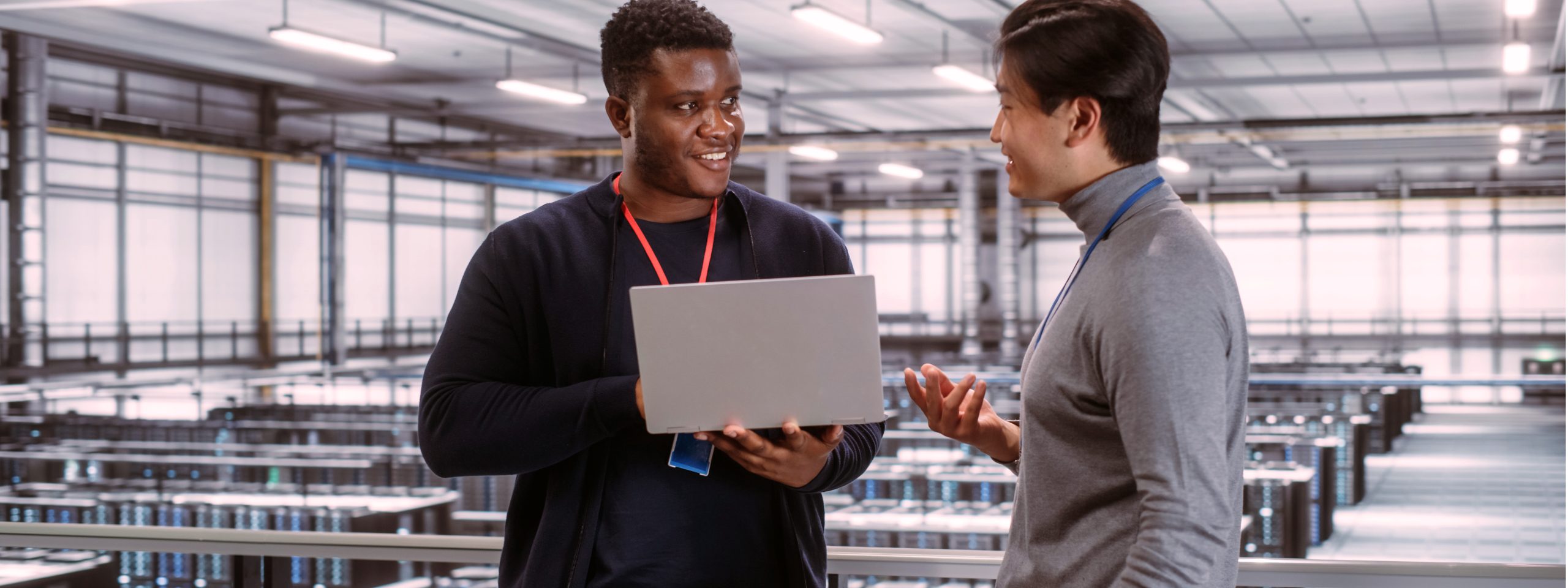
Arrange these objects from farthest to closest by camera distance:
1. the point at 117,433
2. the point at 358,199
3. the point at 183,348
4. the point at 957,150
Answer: the point at 957,150, the point at 358,199, the point at 183,348, the point at 117,433

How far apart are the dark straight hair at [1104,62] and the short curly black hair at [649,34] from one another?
39 cm

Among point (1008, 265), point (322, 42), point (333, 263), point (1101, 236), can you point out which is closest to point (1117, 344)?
point (1101, 236)

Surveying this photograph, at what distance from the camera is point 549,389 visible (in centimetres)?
145

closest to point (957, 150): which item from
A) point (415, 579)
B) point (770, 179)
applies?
point (770, 179)

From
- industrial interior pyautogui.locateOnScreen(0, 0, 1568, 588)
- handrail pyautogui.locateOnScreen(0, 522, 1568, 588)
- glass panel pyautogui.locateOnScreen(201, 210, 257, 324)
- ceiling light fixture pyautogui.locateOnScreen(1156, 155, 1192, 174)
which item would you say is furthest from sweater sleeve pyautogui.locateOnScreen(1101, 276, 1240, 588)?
glass panel pyautogui.locateOnScreen(201, 210, 257, 324)

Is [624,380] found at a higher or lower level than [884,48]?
lower

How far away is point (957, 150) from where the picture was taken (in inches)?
873

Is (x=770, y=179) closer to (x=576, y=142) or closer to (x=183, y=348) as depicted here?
(x=576, y=142)

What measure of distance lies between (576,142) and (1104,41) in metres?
15.5

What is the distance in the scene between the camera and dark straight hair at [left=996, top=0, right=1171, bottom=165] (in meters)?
1.21

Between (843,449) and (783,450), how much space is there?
5.9 inches

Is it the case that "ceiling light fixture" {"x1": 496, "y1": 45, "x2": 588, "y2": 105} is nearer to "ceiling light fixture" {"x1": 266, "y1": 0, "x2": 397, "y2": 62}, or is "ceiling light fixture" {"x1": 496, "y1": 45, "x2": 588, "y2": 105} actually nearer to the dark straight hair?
"ceiling light fixture" {"x1": 266, "y1": 0, "x2": 397, "y2": 62}

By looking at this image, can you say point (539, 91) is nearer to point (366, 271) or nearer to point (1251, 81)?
point (1251, 81)

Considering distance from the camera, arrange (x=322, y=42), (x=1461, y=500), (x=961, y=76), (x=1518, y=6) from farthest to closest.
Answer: (x=961, y=76) → (x=322, y=42) → (x=1461, y=500) → (x=1518, y=6)
